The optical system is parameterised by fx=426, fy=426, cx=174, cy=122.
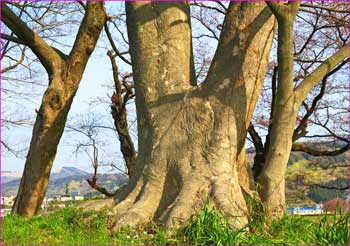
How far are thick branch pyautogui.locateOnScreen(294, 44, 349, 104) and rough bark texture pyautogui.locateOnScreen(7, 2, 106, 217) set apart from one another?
3710 mm

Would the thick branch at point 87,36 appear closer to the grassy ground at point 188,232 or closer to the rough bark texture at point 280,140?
the grassy ground at point 188,232

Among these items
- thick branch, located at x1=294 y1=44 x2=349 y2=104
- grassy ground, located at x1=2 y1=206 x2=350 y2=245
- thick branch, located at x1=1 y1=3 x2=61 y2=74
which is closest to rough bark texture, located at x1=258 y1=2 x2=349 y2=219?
thick branch, located at x1=294 y1=44 x2=349 y2=104

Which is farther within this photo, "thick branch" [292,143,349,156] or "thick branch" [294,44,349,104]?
"thick branch" [292,143,349,156]

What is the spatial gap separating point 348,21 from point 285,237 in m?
6.07

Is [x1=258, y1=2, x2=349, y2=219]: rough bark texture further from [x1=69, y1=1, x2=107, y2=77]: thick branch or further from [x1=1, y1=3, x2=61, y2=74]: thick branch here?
[x1=1, y1=3, x2=61, y2=74]: thick branch

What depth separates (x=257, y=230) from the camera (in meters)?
4.11

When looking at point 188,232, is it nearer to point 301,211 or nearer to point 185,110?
point 185,110

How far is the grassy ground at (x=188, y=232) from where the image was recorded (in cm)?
355

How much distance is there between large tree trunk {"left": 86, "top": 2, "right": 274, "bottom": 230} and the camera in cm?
427

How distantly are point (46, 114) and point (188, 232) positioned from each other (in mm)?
3699

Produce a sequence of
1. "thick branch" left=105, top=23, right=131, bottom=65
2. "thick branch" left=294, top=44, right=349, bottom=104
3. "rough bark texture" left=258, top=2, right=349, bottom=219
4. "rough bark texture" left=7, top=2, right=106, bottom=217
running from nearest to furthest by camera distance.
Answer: "rough bark texture" left=258, top=2, right=349, bottom=219 → "thick branch" left=294, top=44, right=349, bottom=104 → "rough bark texture" left=7, top=2, right=106, bottom=217 → "thick branch" left=105, top=23, right=131, bottom=65

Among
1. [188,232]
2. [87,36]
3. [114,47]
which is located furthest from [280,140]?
[114,47]

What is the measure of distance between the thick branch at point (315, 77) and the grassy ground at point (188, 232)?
1.31 metres

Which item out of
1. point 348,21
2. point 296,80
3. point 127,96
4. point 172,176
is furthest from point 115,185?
point 172,176
